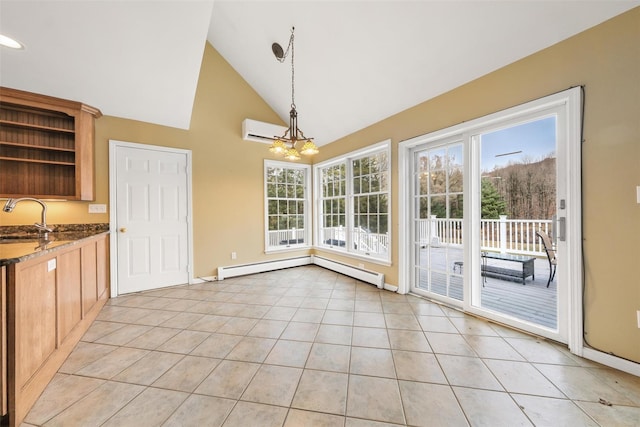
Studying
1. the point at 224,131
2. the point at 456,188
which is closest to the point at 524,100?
A: the point at 456,188

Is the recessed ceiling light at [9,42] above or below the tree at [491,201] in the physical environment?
above

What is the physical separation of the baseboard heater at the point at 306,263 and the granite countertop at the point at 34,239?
6.10ft

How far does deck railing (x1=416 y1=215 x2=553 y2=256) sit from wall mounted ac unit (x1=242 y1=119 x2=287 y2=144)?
296cm

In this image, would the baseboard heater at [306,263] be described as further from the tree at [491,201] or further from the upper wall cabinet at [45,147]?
the upper wall cabinet at [45,147]

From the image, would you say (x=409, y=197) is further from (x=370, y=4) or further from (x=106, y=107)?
(x=106, y=107)

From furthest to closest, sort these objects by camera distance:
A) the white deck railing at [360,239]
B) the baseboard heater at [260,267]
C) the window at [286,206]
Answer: the window at [286,206] < the baseboard heater at [260,267] < the white deck railing at [360,239]

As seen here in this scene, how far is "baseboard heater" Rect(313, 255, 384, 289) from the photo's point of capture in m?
3.61

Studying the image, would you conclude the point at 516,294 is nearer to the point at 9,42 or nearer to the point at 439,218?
the point at 439,218

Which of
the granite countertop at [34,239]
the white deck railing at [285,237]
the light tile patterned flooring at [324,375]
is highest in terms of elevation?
the granite countertop at [34,239]

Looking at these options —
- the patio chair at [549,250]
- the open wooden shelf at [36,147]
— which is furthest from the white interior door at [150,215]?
the patio chair at [549,250]

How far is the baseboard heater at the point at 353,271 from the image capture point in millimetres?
3610

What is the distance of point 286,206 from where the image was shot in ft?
16.4

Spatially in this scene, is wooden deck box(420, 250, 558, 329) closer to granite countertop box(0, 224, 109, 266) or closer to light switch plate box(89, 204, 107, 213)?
granite countertop box(0, 224, 109, 266)

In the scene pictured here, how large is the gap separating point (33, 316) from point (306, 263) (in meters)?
3.95
